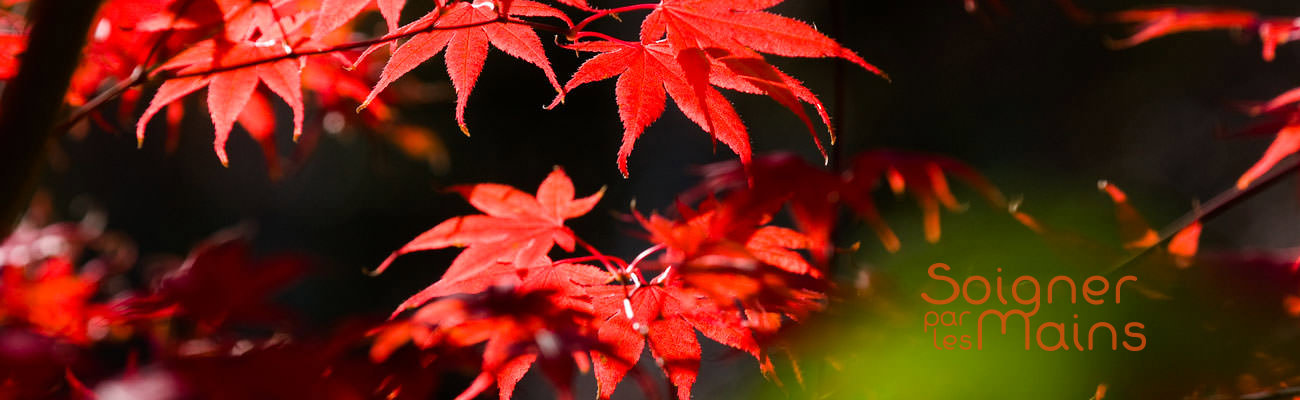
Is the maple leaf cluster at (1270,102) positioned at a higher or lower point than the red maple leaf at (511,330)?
higher

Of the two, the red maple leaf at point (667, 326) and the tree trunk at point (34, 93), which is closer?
the tree trunk at point (34, 93)

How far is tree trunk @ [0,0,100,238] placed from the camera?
0.39 metres

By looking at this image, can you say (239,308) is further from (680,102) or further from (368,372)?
(680,102)

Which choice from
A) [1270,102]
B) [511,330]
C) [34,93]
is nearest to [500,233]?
[511,330]

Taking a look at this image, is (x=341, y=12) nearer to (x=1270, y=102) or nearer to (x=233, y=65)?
(x=233, y=65)

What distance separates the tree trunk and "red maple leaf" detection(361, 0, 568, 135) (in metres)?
0.19

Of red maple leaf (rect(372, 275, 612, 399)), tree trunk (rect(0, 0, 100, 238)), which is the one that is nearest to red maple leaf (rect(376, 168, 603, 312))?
red maple leaf (rect(372, 275, 612, 399))

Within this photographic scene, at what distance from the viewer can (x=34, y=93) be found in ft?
1.30

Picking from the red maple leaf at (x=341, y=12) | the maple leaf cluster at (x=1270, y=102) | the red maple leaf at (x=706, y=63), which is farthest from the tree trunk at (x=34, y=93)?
the maple leaf cluster at (x=1270, y=102)

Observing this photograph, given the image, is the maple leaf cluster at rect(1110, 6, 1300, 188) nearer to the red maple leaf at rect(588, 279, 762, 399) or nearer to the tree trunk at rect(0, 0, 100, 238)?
the red maple leaf at rect(588, 279, 762, 399)

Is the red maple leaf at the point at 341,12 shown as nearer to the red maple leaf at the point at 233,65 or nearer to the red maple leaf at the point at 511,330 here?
the red maple leaf at the point at 233,65

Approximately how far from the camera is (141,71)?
18.5 inches

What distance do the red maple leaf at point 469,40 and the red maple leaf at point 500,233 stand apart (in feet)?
0.29

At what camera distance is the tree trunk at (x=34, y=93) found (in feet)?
1.29
